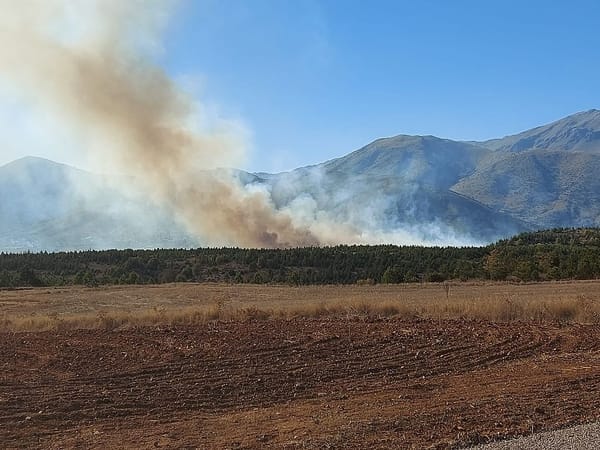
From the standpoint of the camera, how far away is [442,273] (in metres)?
68.4

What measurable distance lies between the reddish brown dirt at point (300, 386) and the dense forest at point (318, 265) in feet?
152

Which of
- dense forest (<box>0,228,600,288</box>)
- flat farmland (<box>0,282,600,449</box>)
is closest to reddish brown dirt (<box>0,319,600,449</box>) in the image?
flat farmland (<box>0,282,600,449</box>)

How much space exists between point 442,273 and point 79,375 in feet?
191

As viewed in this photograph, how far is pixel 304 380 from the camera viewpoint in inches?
514

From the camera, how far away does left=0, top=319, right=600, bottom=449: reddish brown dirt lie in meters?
9.07

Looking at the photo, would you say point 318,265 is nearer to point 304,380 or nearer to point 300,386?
point 304,380

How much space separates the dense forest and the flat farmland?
142ft

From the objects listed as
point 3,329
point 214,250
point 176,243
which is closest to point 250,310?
point 3,329

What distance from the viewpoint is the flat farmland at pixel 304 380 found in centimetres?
914

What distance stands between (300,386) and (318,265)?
7645cm

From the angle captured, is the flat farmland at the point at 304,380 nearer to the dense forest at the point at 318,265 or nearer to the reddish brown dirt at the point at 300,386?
the reddish brown dirt at the point at 300,386

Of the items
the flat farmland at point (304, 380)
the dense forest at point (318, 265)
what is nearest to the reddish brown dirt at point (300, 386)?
the flat farmland at point (304, 380)

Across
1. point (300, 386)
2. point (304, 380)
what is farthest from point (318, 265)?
point (300, 386)

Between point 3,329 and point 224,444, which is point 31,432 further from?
point 3,329
